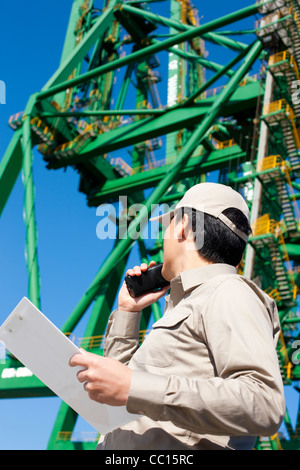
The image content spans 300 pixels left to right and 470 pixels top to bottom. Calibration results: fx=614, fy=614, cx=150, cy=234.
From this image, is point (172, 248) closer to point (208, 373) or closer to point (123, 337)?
point (123, 337)

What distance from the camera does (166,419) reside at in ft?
5.71

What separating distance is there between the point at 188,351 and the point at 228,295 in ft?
0.73

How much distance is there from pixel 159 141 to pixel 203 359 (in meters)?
18.3

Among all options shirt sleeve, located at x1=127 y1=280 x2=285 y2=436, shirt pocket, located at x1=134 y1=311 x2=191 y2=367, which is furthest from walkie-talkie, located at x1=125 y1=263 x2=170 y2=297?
shirt sleeve, located at x1=127 y1=280 x2=285 y2=436

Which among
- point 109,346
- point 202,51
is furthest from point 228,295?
point 202,51

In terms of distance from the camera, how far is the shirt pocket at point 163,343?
78.7 inches

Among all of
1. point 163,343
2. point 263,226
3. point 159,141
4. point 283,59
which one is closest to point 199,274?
point 163,343

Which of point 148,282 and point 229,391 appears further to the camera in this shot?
point 148,282

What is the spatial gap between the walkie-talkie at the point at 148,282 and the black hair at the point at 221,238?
1.52 ft

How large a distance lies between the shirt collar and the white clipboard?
549 mm

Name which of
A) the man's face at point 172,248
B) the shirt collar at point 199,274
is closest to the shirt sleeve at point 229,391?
the shirt collar at point 199,274

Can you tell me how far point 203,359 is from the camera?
1.97 meters

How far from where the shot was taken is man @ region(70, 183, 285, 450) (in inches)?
68.1
